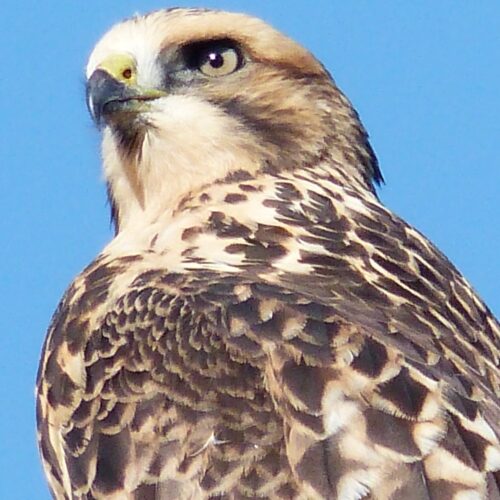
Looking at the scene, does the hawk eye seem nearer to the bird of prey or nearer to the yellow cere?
the bird of prey

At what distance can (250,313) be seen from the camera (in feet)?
18.1

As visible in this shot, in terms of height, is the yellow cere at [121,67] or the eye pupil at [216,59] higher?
the eye pupil at [216,59]

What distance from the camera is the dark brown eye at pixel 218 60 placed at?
6633 millimetres

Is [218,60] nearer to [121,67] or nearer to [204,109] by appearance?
[204,109]

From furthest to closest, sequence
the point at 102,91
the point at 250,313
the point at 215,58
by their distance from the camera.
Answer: the point at 215,58
the point at 102,91
the point at 250,313


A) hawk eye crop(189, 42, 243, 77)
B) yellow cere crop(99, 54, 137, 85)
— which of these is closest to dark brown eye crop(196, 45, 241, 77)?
hawk eye crop(189, 42, 243, 77)

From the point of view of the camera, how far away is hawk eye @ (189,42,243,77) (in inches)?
261

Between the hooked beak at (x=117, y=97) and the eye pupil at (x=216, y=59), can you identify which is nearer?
the hooked beak at (x=117, y=97)

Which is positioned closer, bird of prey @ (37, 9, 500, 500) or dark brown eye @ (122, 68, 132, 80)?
bird of prey @ (37, 9, 500, 500)

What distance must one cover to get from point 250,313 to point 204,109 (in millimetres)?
1186

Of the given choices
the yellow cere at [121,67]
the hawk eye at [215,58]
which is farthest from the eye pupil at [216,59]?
the yellow cere at [121,67]

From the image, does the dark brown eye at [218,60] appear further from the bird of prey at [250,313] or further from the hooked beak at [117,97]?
the hooked beak at [117,97]

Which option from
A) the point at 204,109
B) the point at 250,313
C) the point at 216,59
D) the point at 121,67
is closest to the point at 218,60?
the point at 216,59

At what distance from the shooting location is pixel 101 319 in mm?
5746
